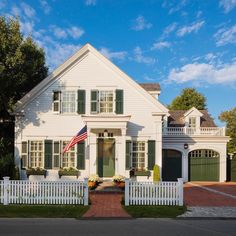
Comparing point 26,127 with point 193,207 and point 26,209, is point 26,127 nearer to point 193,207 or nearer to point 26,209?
point 26,209

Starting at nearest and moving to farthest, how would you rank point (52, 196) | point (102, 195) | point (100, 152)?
point (52, 196), point (102, 195), point (100, 152)

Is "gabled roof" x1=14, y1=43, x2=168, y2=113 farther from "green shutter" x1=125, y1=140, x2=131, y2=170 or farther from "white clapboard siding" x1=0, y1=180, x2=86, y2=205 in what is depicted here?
"white clapboard siding" x1=0, y1=180, x2=86, y2=205

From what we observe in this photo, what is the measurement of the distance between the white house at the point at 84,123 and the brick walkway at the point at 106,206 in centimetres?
378

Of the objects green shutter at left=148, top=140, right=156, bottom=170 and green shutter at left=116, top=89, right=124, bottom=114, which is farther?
green shutter at left=116, top=89, right=124, bottom=114

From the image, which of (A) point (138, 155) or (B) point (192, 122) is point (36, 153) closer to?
(A) point (138, 155)

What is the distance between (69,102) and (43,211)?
9405 mm

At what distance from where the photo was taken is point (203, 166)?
23625mm

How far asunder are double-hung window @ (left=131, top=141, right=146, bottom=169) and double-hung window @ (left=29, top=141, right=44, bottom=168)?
239 inches

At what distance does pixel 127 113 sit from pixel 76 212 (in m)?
9.20

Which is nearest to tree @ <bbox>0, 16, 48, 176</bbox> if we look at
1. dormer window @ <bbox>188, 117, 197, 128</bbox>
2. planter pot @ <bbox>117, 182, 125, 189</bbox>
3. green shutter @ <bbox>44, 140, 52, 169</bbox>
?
green shutter @ <bbox>44, 140, 52, 169</bbox>

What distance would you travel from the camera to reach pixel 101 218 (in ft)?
32.8

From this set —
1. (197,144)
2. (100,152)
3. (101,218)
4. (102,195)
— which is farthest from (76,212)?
(197,144)

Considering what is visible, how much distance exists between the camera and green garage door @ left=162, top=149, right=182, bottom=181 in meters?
23.2

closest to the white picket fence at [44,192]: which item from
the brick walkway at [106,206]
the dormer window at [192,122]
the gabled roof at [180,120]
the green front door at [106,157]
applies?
the brick walkway at [106,206]
